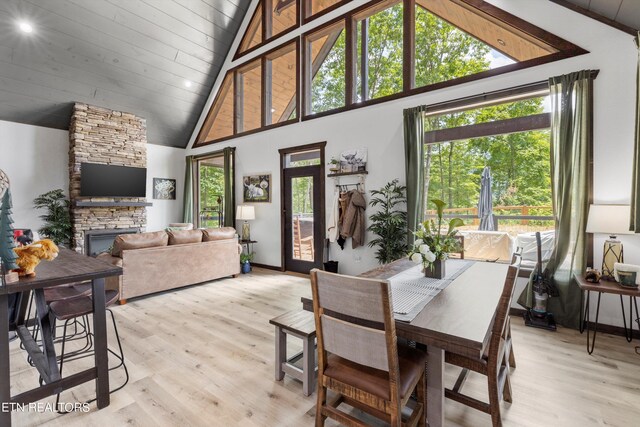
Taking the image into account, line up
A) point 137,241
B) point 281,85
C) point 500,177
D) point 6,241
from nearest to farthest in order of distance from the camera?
point 6,241
point 137,241
point 281,85
point 500,177

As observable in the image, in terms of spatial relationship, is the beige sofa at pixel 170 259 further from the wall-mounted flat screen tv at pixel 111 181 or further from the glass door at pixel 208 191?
the glass door at pixel 208 191

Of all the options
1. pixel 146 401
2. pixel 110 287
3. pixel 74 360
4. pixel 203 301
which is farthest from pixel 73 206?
pixel 146 401

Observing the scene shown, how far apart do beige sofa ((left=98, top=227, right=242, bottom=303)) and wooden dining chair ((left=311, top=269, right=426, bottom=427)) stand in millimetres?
3247

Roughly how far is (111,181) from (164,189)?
1.37 m

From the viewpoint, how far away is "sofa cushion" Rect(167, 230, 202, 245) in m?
4.19

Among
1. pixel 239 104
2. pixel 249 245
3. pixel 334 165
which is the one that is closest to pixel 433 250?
pixel 334 165

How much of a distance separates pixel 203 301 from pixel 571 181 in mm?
4354

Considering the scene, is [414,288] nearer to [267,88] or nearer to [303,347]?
[303,347]

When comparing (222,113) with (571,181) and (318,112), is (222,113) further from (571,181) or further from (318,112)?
(571,181)

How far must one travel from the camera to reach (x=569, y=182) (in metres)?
2.99

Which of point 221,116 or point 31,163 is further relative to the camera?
point 221,116

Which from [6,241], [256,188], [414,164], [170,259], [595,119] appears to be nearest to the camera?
[6,241]

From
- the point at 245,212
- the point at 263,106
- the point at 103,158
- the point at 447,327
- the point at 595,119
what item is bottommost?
the point at 447,327

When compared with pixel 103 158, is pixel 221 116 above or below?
above
